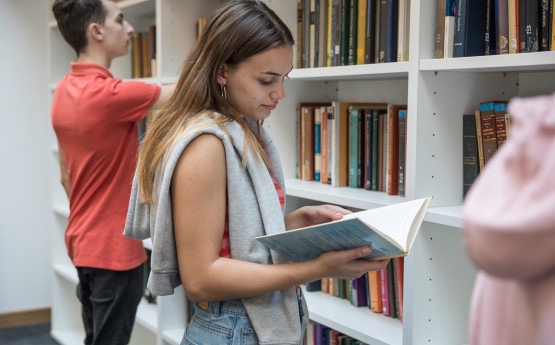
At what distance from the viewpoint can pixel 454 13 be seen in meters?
1.62

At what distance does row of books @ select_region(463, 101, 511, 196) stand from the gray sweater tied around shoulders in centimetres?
63

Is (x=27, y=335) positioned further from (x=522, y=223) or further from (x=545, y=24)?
(x=522, y=223)

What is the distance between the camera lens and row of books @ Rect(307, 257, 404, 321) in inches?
80.2

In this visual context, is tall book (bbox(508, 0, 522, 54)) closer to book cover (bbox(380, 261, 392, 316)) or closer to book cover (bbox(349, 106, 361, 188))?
book cover (bbox(349, 106, 361, 188))

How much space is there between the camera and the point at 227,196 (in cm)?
126

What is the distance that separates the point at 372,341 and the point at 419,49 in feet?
2.46

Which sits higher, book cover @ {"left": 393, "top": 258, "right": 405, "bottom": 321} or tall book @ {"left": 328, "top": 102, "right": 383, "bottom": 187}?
tall book @ {"left": 328, "top": 102, "right": 383, "bottom": 187}

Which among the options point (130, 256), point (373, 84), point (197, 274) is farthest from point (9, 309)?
point (197, 274)

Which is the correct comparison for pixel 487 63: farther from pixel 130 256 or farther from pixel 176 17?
pixel 176 17

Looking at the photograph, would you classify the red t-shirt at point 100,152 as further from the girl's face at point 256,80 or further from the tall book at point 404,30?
the girl's face at point 256,80

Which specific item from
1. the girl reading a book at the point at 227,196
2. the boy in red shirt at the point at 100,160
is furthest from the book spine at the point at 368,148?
the girl reading a book at the point at 227,196

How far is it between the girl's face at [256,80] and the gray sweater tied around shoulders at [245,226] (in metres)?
0.08

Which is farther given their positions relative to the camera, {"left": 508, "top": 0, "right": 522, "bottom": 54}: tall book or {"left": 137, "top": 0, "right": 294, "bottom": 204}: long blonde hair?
{"left": 508, "top": 0, "right": 522, "bottom": 54}: tall book

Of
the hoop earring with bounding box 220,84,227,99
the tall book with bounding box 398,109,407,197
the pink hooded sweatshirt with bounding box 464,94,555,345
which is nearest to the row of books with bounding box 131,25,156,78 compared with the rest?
the tall book with bounding box 398,109,407,197
